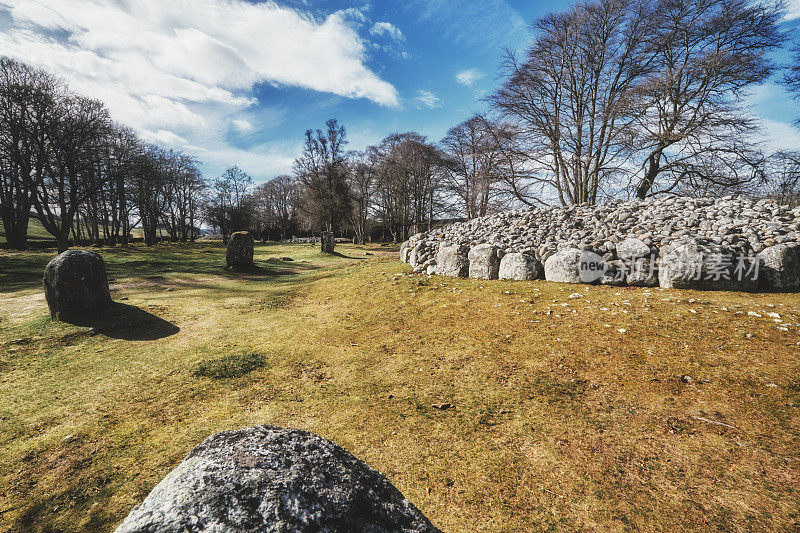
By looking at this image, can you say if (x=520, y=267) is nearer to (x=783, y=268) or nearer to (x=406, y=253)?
(x=783, y=268)

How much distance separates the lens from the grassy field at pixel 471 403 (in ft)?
7.06

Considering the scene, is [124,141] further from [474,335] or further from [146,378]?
[474,335]

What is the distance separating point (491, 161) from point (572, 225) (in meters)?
8.90

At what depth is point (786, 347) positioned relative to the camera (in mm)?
3689

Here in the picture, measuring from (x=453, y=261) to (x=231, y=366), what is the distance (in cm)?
599

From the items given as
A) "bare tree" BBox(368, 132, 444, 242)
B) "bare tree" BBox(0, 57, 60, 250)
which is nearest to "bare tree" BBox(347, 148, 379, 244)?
"bare tree" BBox(368, 132, 444, 242)

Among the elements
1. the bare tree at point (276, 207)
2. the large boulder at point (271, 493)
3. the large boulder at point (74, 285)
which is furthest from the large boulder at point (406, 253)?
the bare tree at point (276, 207)

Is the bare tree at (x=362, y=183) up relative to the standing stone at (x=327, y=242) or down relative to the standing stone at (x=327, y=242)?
up

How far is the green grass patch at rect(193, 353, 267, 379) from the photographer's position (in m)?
4.21

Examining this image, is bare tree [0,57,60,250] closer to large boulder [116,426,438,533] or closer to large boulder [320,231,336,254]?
large boulder [320,231,336,254]

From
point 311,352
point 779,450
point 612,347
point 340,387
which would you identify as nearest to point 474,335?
point 612,347

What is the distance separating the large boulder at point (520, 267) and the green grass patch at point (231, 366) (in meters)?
5.84

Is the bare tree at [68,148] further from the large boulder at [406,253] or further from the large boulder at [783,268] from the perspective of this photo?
the large boulder at [783,268]

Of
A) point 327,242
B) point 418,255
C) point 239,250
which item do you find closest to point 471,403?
point 418,255
